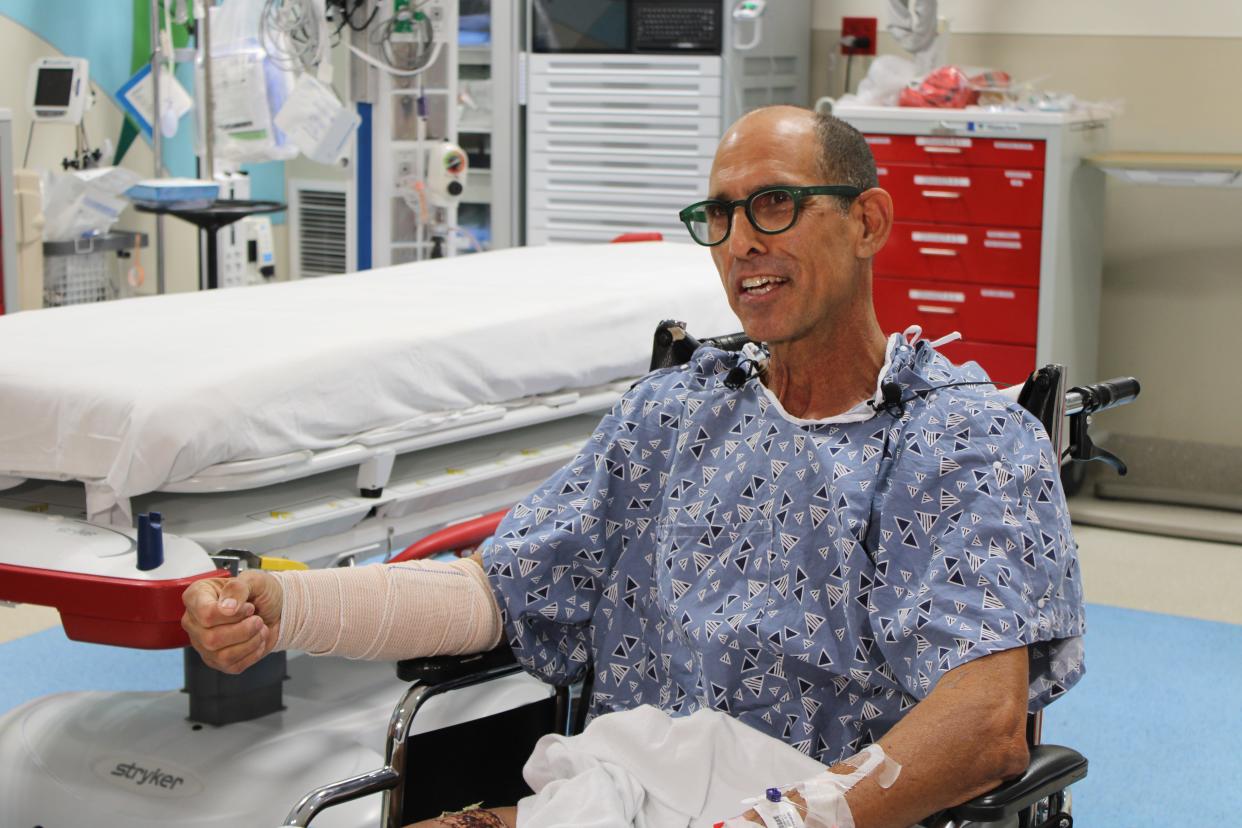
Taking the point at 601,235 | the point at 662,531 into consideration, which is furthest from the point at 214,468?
the point at 601,235

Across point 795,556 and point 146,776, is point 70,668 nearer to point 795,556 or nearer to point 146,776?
point 146,776

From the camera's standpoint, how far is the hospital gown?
1571mm

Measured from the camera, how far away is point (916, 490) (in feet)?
5.37

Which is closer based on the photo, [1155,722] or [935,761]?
[935,761]

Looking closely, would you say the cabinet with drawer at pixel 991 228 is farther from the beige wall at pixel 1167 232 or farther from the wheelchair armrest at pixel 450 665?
the wheelchair armrest at pixel 450 665

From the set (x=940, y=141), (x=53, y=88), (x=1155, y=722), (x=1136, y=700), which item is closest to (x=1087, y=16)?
(x=940, y=141)

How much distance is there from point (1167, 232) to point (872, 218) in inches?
154

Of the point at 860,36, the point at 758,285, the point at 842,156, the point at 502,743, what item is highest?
the point at 860,36

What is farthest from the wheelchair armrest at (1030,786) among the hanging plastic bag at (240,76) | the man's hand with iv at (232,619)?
the hanging plastic bag at (240,76)

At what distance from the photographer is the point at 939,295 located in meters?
5.00

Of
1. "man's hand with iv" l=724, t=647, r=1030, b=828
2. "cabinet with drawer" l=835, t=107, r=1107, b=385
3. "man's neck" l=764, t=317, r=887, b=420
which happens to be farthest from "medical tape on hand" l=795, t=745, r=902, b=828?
"cabinet with drawer" l=835, t=107, r=1107, b=385

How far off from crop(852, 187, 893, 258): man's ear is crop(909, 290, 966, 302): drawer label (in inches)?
129

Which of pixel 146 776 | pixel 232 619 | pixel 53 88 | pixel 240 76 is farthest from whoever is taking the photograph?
pixel 53 88

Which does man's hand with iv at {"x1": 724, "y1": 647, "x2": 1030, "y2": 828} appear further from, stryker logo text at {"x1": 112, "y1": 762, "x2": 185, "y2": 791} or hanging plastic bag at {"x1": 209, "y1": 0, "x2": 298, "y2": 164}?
hanging plastic bag at {"x1": 209, "y1": 0, "x2": 298, "y2": 164}
